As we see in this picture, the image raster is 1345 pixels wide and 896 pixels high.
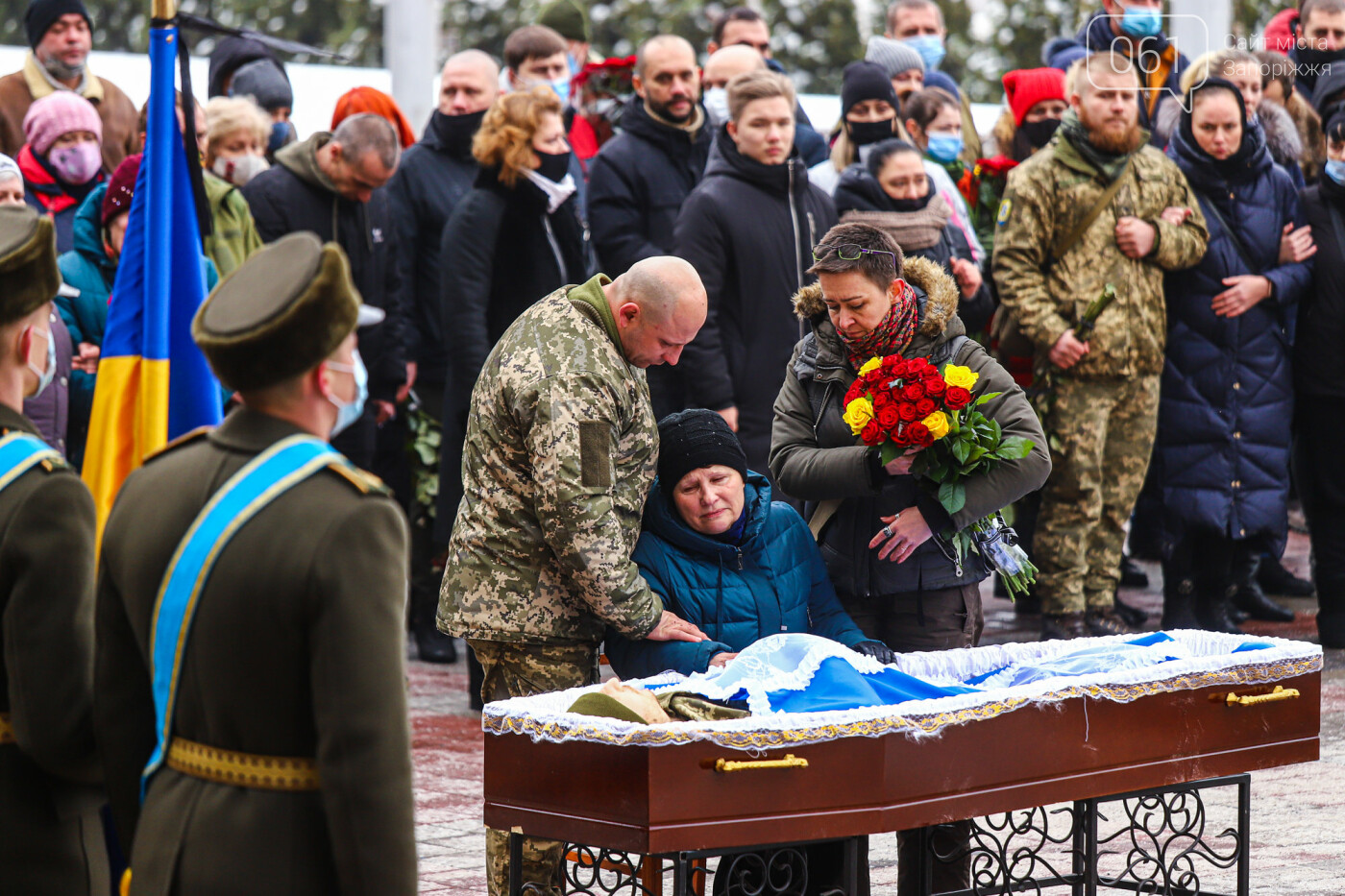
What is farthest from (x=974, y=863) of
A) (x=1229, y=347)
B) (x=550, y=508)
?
(x=1229, y=347)

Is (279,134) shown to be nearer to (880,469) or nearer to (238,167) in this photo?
(238,167)

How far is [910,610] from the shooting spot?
5.73 m

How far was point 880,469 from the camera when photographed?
559 centimetres

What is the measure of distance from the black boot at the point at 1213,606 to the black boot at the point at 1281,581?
1.46 m

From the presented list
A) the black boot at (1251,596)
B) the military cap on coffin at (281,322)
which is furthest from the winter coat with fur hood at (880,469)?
the black boot at (1251,596)

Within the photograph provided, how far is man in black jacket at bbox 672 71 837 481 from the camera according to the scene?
786 centimetres

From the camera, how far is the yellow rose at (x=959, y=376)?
5.47m

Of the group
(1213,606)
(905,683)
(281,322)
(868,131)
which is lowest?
(1213,606)

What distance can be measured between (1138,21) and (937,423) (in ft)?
17.1

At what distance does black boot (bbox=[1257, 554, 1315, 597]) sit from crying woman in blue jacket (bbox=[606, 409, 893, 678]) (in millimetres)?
5939

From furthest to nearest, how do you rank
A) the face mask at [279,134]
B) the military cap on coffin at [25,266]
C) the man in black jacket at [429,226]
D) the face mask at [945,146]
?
the face mask at [279,134] < the face mask at [945,146] < the man in black jacket at [429,226] < the military cap on coffin at [25,266]

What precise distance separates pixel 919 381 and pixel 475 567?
4.62 feet

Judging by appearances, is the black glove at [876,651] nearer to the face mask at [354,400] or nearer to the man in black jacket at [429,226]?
the face mask at [354,400]

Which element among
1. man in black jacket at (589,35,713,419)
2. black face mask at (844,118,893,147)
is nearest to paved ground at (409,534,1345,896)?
man in black jacket at (589,35,713,419)
